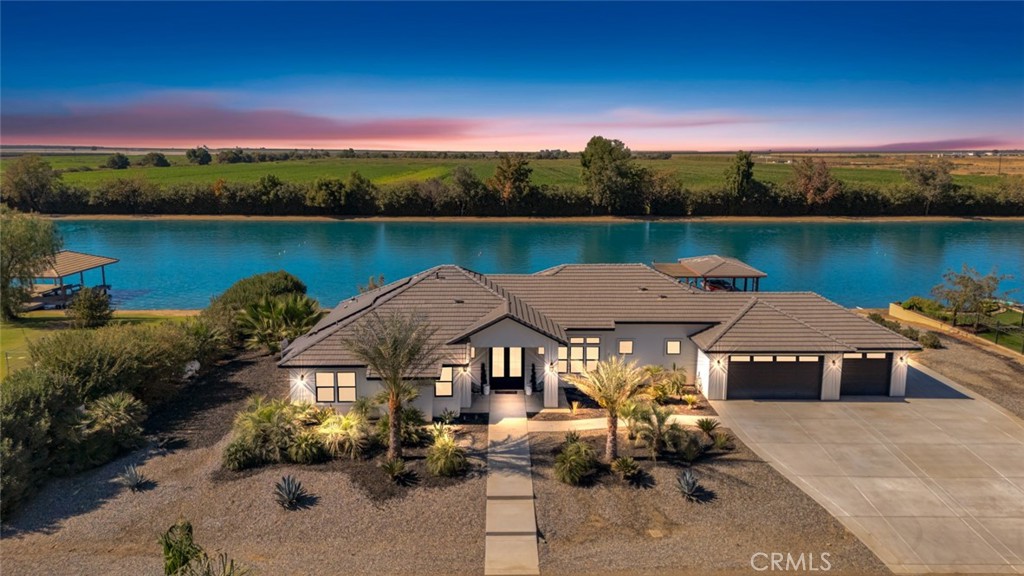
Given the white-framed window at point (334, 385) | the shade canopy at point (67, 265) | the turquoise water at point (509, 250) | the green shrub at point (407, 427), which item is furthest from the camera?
the turquoise water at point (509, 250)

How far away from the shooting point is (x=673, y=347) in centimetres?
2477

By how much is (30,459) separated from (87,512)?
2084 mm

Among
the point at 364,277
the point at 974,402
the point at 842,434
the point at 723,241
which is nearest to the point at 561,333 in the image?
the point at 842,434

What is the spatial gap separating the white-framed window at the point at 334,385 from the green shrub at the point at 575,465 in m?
7.22

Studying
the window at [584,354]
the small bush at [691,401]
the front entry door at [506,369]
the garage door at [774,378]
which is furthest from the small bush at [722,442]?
the front entry door at [506,369]

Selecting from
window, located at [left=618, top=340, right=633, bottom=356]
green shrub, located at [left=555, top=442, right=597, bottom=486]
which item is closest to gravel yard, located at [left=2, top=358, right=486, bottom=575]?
green shrub, located at [left=555, top=442, right=597, bottom=486]

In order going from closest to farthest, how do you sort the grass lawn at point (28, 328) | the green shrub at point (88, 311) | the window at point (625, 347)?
the window at point (625, 347) < the grass lawn at point (28, 328) < the green shrub at point (88, 311)

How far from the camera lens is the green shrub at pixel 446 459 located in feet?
57.0

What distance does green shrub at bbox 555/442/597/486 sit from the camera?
17016 millimetres

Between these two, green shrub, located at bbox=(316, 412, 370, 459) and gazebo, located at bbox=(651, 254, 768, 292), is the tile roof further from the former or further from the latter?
gazebo, located at bbox=(651, 254, 768, 292)

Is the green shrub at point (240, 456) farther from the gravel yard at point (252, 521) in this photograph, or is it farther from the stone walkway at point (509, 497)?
the stone walkway at point (509, 497)

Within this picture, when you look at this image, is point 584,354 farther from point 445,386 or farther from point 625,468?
point 625,468

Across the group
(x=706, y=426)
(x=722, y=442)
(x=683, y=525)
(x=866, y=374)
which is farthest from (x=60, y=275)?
(x=866, y=374)

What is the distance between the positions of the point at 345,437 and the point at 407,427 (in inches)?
72.3
